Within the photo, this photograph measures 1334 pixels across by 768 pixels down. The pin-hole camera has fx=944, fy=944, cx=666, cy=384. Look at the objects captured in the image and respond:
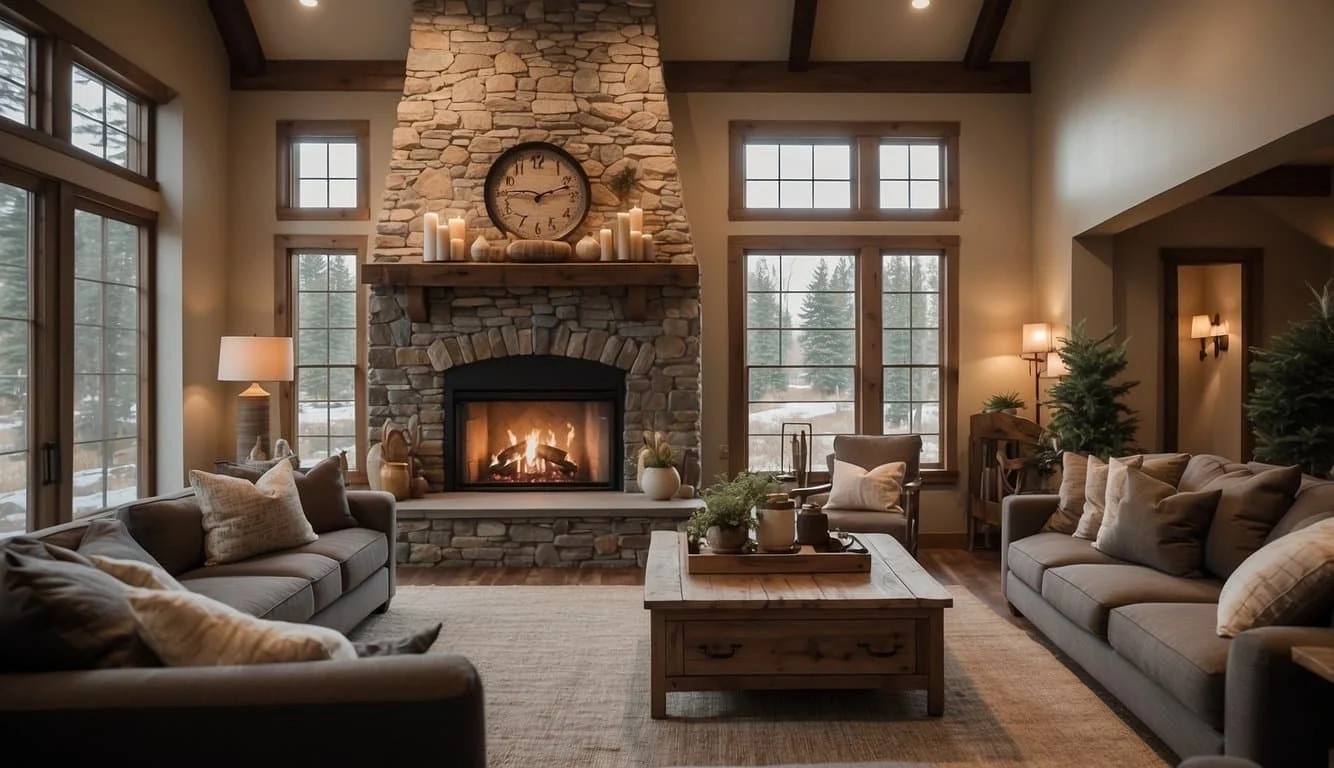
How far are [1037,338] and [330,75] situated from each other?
538 cm

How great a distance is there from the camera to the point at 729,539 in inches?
149

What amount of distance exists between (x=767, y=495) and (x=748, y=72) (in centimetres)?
415

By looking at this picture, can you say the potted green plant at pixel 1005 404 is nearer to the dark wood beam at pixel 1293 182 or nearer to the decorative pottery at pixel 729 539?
the dark wood beam at pixel 1293 182

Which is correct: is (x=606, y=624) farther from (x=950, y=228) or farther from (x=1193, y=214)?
(x=1193, y=214)

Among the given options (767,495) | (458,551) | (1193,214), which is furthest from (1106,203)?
(458,551)

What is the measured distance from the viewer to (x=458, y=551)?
606cm

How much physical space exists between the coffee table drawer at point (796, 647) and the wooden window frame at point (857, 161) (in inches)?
163

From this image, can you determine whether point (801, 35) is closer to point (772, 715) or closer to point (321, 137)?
point (321, 137)

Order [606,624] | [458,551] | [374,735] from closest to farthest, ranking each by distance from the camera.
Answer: [374,735]
[606,624]
[458,551]

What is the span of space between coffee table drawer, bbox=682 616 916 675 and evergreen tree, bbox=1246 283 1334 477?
7.60ft

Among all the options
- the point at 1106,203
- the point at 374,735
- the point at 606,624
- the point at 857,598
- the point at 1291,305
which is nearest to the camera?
the point at 374,735

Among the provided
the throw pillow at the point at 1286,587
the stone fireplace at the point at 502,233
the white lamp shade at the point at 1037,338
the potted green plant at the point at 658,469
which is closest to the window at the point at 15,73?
the stone fireplace at the point at 502,233

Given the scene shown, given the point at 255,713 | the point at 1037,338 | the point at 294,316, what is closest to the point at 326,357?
the point at 294,316

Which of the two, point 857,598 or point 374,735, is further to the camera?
point 857,598
